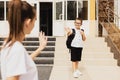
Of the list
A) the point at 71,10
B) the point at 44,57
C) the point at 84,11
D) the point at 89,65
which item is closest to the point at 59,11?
the point at 71,10

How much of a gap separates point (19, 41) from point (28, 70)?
0.19 metres

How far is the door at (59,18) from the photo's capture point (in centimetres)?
2033

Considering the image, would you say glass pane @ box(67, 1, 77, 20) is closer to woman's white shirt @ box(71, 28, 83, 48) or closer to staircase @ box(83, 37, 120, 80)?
staircase @ box(83, 37, 120, 80)

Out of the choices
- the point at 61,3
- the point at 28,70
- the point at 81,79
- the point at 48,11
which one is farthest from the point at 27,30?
the point at 48,11

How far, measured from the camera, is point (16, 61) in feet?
7.76

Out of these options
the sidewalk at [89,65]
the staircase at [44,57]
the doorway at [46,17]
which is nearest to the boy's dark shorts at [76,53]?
the sidewalk at [89,65]

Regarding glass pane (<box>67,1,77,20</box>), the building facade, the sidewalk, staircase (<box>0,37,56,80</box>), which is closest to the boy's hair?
the sidewalk

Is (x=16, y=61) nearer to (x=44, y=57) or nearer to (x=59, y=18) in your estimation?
(x=44, y=57)

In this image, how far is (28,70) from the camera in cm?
247

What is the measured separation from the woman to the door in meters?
17.8

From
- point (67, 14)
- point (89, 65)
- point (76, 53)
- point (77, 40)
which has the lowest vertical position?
point (89, 65)

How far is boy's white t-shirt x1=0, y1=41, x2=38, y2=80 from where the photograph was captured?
7.76ft

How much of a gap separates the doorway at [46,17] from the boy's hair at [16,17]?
19.1m

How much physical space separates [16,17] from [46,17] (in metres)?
20.5
